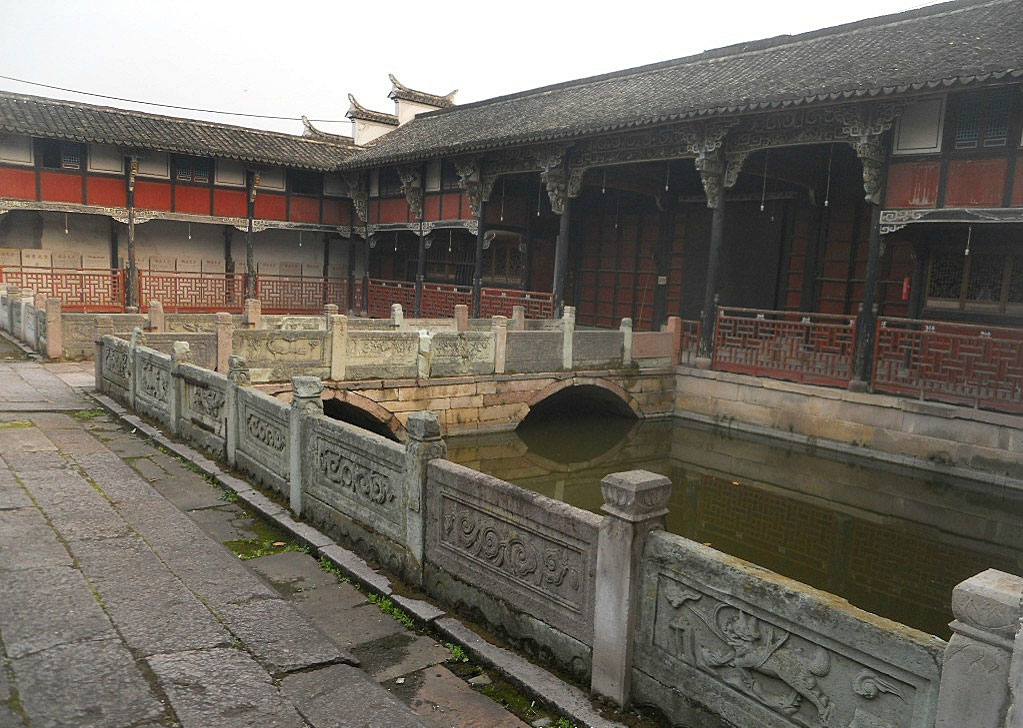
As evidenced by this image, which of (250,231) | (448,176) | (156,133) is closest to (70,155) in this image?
(156,133)

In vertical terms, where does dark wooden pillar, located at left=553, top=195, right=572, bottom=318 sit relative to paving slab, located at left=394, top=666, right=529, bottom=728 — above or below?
above

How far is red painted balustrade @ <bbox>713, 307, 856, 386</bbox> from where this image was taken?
38.7ft

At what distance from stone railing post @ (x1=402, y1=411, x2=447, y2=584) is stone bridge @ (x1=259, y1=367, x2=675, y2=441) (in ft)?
20.1

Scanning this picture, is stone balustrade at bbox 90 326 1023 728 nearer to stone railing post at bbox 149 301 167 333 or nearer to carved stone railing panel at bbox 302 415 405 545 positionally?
carved stone railing panel at bbox 302 415 405 545

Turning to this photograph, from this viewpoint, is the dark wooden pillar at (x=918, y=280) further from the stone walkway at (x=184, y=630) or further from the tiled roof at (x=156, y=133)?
the tiled roof at (x=156, y=133)

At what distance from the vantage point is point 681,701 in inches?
127

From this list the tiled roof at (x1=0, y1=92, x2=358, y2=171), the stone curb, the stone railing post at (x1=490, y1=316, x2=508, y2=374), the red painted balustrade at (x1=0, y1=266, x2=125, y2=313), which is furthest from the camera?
the tiled roof at (x1=0, y1=92, x2=358, y2=171)

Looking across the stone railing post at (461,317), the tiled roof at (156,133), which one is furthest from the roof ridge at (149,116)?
the stone railing post at (461,317)

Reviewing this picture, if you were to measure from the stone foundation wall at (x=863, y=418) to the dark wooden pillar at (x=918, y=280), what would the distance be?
10.1 ft

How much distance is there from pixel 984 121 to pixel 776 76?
3.85 meters

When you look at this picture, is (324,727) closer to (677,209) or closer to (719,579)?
(719,579)

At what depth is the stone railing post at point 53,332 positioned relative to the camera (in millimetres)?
12844

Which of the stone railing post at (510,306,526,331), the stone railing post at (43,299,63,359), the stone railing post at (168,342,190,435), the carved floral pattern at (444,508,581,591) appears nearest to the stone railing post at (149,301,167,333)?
the stone railing post at (43,299,63,359)

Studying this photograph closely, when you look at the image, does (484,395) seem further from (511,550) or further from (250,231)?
(250,231)
